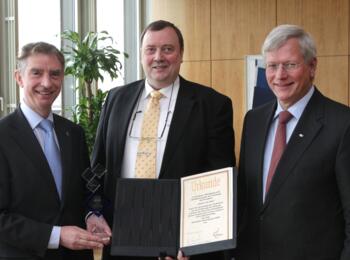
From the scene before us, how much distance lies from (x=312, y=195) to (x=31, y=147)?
123 cm

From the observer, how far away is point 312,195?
7.30 ft

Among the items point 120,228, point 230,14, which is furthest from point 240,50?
point 120,228

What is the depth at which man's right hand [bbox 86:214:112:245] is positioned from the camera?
8.40 feet

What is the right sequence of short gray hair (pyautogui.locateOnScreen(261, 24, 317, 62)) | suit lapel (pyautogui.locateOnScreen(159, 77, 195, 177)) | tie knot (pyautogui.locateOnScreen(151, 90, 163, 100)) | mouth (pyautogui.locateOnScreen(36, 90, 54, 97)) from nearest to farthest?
short gray hair (pyautogui.locateOnScreen(261, 24, 317, 62)) < mouth (pyautogui.locateOnScreen(36, 90, 54, 97)) < suit lapel (pyautogui.locateOnScreen(159, 77, 195, 177)) < tie knot (pyautogui.locateOnScreen(151, 90, 163, 100))

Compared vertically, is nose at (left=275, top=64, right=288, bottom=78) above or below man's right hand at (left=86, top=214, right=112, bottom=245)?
above

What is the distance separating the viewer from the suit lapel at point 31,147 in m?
2.46

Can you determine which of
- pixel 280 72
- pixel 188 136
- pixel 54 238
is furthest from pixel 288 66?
pixel 54 238

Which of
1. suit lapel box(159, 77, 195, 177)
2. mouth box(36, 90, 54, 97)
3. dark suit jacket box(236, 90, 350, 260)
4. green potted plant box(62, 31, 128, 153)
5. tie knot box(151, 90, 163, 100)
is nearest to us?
dark suit jacket box(236, 90, 350, 260)

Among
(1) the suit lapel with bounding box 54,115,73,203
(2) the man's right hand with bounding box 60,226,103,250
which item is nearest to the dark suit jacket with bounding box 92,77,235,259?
(1) the suit lapel with bounding box 54,115,73,203

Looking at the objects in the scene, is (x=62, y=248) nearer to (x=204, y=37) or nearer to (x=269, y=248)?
(x=269, y=248)

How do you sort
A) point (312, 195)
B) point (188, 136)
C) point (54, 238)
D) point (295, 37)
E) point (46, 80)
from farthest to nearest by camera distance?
1. point (188, 136)
2. point (46, 80)
3. point (54, 238)
4. point (295, 37)
5. point (312, 195)

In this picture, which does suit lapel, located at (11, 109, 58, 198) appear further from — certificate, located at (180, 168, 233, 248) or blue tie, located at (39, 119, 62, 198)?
certificate, located at (180, 168, 233, 248)

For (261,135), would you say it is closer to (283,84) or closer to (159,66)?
(283,84)

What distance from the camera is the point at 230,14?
7.75m
